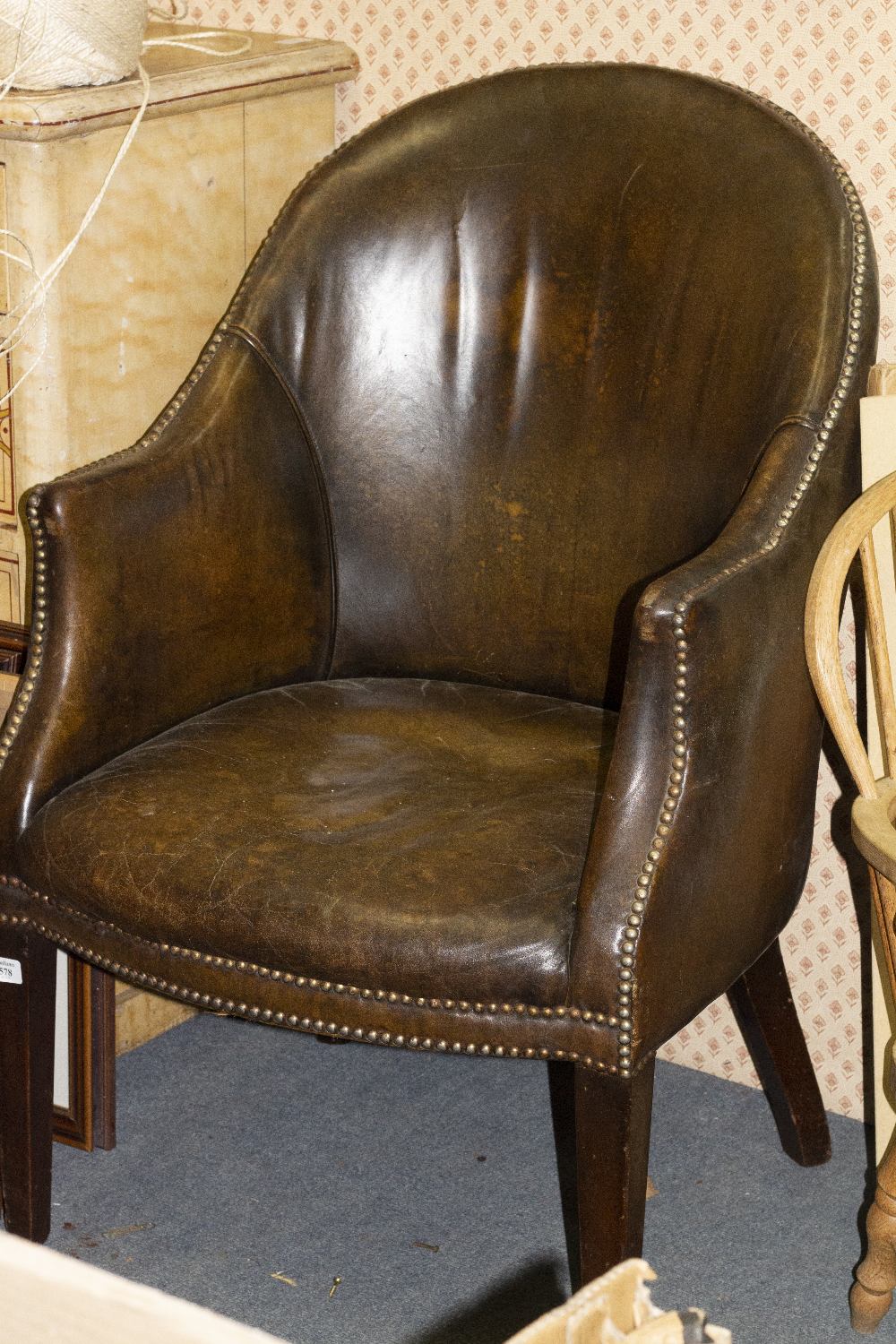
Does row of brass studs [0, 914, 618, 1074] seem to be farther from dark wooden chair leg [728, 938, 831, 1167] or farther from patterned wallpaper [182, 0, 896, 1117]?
patterned wallpaper [182, 0, 896, 1117]

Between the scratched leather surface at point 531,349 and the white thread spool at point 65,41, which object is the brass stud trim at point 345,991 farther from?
the white thread spool at point 65,41

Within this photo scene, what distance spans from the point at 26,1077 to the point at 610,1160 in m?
0.64

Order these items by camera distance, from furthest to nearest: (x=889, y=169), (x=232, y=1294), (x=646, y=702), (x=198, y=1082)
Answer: (x=198, y=1082) < (x=889, y=169) < (x=232, y=1294) < (x=646, y=702)

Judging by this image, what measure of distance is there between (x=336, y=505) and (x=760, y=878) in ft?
2.27

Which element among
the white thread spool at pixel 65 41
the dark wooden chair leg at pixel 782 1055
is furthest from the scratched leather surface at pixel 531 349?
the dark wooden chair leg at pixel 782 1055

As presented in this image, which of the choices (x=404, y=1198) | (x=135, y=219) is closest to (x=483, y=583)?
(x=135, y=219)

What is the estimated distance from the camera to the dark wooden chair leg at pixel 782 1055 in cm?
185

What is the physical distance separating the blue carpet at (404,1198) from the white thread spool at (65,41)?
1212 mm

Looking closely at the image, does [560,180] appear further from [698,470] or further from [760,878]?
[760,878]

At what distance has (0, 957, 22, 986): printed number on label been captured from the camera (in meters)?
1.65

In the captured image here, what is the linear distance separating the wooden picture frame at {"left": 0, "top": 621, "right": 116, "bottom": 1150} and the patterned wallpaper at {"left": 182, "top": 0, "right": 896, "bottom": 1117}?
758mm

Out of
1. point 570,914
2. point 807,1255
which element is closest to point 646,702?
point 570,914

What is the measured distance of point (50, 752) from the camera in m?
1.60

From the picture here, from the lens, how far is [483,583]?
188 cm
